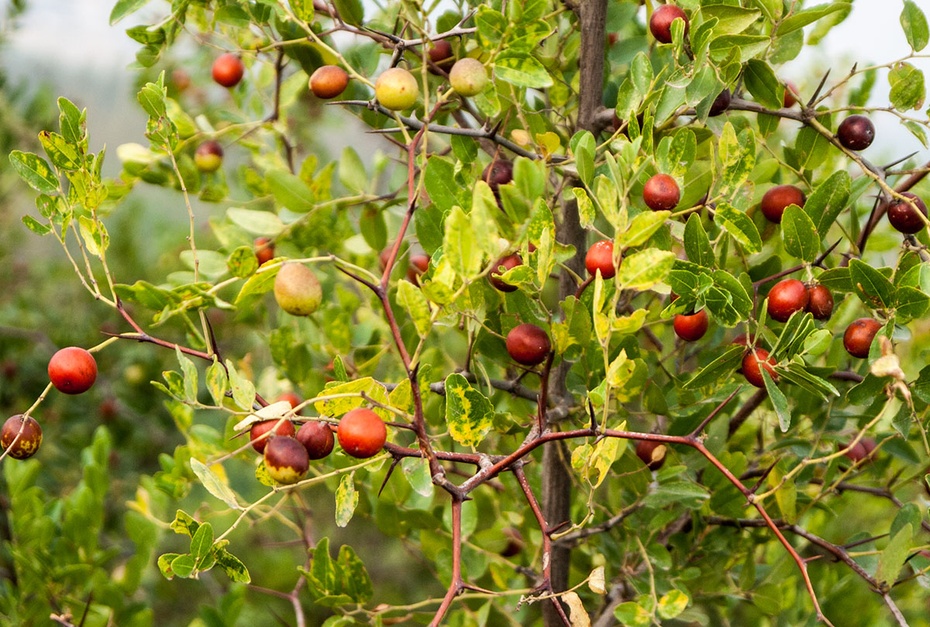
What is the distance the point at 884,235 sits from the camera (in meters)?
1.05

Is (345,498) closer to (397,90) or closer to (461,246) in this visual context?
(461,246)

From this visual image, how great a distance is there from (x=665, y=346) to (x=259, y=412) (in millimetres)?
569

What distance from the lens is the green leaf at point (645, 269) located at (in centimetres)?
56

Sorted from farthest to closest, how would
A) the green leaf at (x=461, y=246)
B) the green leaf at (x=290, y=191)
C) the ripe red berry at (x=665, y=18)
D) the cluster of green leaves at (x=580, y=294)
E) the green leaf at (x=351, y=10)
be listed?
the green leaf at (x=290, y=191) → the green leaf at (x=351, y=10) → the ripe red berry at (x=665, y=18) → the cluster of green leaves at (x=580, y=294) → the green leaf at (x=461, y=246)

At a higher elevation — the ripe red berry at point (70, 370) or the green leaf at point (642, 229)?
the green leaf at point (642, 229)

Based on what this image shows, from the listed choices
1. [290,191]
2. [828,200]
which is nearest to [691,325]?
[828,200]

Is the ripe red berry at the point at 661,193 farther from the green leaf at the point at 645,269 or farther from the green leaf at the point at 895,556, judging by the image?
the green leaf at the point at 895,556

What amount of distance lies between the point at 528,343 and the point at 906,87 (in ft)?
1.39

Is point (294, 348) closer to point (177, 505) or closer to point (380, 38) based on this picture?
point (380, 38)

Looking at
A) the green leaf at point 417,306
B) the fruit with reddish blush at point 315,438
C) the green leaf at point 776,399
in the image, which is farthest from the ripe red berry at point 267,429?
the green leaf at point 776,399

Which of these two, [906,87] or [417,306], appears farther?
[906,87]

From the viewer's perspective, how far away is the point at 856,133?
32.3 inches

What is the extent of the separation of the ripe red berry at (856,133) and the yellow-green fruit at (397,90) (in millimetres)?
409

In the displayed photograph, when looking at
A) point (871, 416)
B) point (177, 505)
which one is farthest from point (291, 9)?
point (177, 505)
